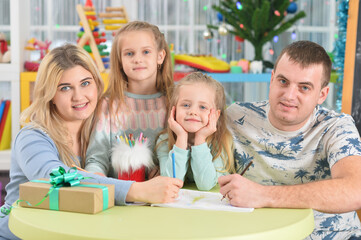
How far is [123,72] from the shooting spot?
201cm

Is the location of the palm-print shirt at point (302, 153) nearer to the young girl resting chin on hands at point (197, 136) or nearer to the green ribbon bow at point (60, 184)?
the young girl resting chin on hands at point (197, 136)

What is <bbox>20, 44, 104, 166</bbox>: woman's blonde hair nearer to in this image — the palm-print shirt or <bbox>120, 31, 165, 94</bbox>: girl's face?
<bbox>120, 31, 165, 94</bbox>: girl's face

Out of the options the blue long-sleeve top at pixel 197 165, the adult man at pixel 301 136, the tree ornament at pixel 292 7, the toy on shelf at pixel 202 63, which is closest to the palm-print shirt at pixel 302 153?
the adult man at pixel 301 136

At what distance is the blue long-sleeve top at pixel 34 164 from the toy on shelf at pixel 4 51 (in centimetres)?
266

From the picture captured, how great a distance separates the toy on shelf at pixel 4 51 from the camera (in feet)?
13.4

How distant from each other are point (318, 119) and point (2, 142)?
3.20 metres

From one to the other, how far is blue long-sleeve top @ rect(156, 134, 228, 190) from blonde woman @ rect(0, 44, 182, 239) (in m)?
0.31

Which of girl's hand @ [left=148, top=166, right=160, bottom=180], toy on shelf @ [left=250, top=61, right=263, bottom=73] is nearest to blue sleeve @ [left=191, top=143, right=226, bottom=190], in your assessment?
girl's hand @ [left=148, top=166, right=160, bottom=180]

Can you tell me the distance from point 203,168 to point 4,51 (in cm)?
312

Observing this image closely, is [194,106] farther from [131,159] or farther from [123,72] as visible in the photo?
[123,72]

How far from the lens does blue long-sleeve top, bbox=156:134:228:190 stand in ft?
5.26

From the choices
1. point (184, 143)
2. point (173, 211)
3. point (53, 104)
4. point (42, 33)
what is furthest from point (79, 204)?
point (42, 33)

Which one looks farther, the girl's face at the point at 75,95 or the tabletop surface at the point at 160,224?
the girl's face at the point at 75,95

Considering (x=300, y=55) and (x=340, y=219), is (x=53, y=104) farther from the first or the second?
(x=340, y=219)
